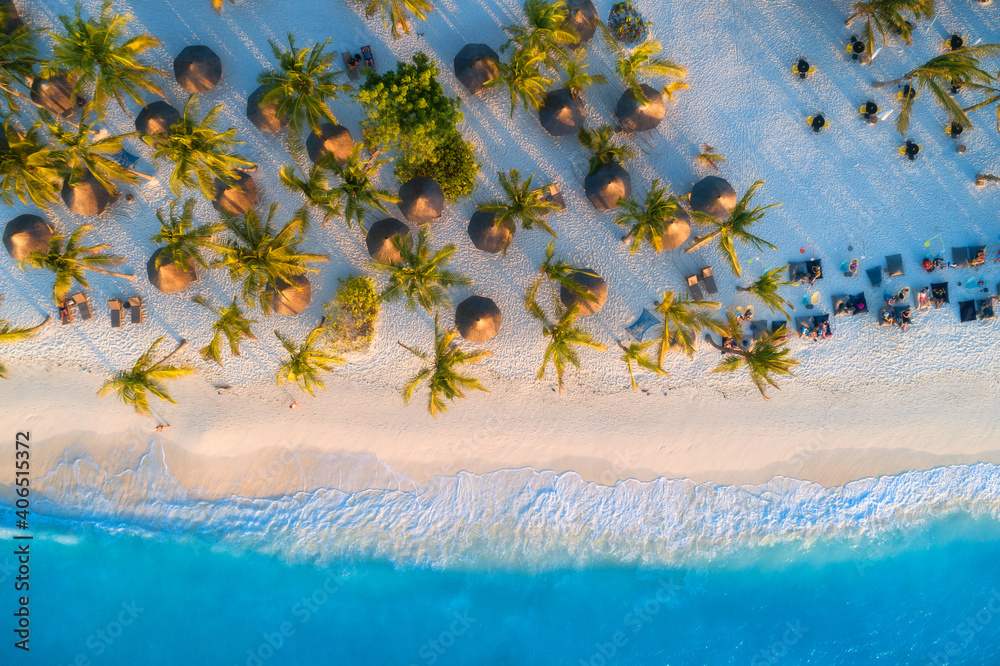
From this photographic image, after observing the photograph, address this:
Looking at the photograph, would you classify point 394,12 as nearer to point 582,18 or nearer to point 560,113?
point 582,18

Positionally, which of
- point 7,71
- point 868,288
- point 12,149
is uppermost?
point 7,71

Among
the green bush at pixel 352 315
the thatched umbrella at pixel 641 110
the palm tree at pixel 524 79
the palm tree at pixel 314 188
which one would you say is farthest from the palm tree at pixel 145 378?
the thatched umbrella at pixel 641 110

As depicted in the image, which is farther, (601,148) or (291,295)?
(601,148)

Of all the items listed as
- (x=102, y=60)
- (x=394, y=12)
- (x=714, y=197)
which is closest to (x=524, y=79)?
(x=394, y=12)

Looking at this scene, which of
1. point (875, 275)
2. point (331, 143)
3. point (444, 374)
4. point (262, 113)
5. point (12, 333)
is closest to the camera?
point (331, 143)

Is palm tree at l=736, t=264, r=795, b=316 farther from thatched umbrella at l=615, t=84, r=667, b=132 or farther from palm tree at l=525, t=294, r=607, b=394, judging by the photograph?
thatched umbrella at l=615, t=84, r=667, b=132

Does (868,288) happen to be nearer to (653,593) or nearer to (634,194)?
(634,194)

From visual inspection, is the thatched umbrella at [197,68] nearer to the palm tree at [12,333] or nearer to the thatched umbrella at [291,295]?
the thatched umbrella at [291,295]

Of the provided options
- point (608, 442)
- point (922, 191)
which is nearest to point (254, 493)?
point (608, 442)
